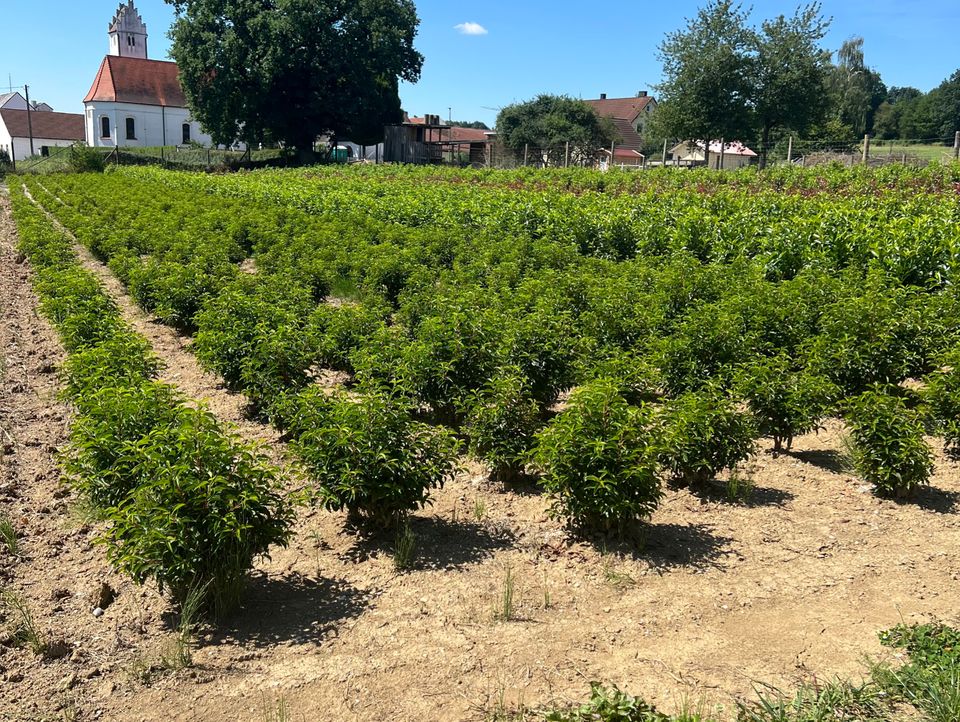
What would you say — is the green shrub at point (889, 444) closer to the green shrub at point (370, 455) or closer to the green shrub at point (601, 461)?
the green shrub at point (601, 461)

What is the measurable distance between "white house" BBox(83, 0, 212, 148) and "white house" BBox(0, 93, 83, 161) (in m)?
8.16

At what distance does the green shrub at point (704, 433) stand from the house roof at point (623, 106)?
270 feet

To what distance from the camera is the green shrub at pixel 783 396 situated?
6348mm

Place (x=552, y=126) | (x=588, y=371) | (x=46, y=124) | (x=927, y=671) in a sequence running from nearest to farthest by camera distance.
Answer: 1. (x=927, y=671)
2. (x=588, y=371)
3. (x=552, y=126)
4. (x=46, y=124)

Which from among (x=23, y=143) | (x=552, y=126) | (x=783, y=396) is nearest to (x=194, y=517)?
(x=783, y=396)

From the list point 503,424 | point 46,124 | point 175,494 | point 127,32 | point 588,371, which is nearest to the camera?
point 175,494

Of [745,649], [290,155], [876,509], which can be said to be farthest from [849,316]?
[290,155]

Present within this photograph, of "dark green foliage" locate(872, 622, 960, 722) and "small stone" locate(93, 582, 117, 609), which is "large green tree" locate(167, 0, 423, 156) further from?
"dark green foliage" locate(872, 622, 960, 722)

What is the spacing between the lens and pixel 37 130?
309 feet

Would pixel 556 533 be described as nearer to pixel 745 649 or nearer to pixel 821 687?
pixel 745 649

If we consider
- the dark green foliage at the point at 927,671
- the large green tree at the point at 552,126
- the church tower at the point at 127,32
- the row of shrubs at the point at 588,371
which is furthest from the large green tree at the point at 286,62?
the church tower at the point at 127,32

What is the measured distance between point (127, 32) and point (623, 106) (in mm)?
78549

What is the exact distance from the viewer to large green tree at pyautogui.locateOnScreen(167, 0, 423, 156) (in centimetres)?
5166

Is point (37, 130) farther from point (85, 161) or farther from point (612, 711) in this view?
point (612, 711)
